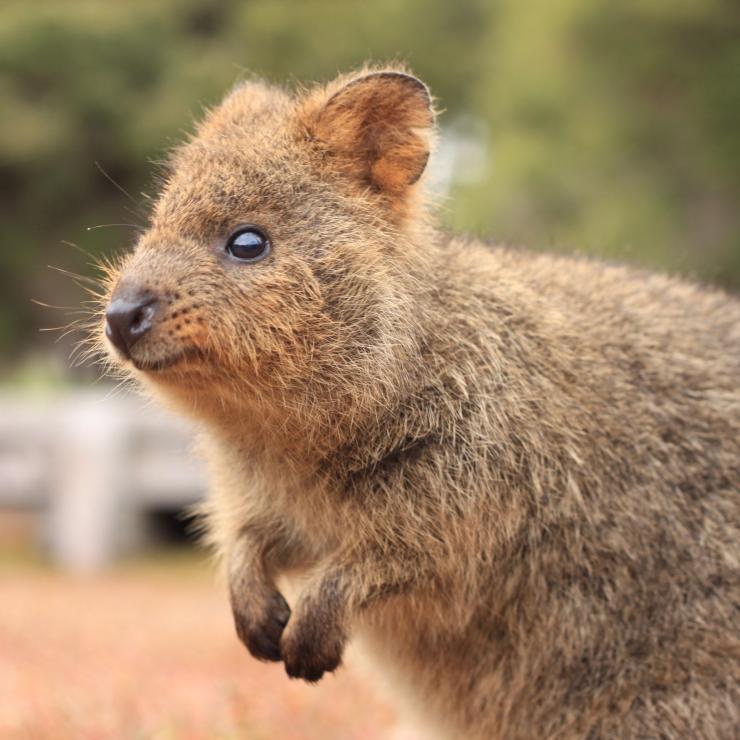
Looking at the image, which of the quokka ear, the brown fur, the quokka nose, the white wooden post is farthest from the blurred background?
the quokka nose

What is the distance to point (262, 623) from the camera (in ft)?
15.6

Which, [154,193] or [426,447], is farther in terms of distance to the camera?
[154,193]

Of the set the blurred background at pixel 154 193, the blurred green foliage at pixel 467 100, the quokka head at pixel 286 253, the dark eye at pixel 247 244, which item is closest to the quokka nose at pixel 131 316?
the quokka head at pixel 286 253

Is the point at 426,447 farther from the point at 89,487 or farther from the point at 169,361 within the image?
the point at 89,487

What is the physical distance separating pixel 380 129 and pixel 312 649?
199 cm

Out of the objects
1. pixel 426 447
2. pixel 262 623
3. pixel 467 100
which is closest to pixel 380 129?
pixel 426 447

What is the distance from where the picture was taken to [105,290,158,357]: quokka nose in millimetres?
4086

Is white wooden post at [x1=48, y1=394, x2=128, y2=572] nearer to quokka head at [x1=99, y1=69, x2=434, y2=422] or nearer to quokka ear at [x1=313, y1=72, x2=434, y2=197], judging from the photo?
quokka head at [x1=99, y1=69, x2=434, y2=422]

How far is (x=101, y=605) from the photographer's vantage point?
12.5 meters

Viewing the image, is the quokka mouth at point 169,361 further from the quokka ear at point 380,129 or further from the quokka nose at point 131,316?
the quokka ear at point 380,129

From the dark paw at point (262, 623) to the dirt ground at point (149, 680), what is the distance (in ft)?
3.06

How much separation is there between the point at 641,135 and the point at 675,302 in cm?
1441

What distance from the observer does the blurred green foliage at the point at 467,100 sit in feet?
59.4

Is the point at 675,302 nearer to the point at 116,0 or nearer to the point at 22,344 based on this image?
the point at 116,0
